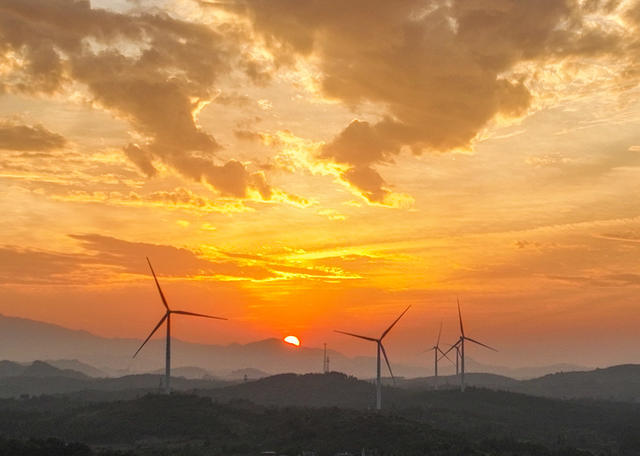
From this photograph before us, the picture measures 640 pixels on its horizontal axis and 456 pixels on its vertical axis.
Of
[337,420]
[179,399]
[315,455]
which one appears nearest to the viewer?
[315,455]

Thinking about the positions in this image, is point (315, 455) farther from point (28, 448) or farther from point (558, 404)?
point (558, 404)

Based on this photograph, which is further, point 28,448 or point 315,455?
point 315,455

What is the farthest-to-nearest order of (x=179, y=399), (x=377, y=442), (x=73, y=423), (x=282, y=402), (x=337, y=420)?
(x=282, y=402), (x=179, y=399), (x=73, y=423), (x=337, y=420), (x=377, y=442)

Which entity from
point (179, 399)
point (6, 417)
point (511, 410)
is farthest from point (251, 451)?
point (511, 410)

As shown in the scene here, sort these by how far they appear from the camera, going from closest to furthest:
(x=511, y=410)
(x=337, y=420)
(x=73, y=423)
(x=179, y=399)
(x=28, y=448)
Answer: (x=28, y=448) → (x=337, y=420) → (x=73, y=423) → (x=179, y=399) → (x=511, y=410)

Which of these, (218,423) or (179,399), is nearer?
(218,423)

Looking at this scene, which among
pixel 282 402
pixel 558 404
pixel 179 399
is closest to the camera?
pixel 179 399

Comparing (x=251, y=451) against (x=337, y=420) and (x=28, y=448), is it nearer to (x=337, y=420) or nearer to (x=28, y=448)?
(x=337, y=420)

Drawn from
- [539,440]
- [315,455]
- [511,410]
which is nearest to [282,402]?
[511,410]
